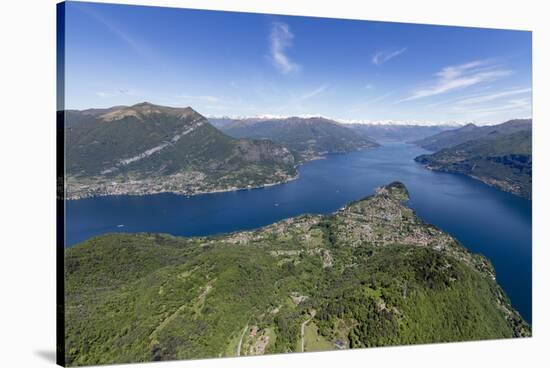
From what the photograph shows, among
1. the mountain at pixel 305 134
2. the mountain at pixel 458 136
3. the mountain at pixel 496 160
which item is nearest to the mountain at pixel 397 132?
the mountain at pixel 305 134

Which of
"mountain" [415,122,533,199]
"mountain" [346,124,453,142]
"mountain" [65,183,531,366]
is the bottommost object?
"mountain" [65,183,531,366]

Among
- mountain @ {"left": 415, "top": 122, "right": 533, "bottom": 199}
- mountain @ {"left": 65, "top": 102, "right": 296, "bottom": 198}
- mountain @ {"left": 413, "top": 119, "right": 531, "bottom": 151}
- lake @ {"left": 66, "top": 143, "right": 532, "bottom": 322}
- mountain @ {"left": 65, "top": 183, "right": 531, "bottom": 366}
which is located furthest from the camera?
mountain @ {"left": 413, "top": 119, "right": 531, "bottom": 151}

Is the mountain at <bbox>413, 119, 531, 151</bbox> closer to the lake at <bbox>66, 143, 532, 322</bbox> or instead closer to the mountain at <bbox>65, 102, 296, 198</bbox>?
the lake at <bbox>66, 143, 532, 322</bbox>

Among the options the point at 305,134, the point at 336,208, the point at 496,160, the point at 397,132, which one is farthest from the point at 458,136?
the point at 336,208

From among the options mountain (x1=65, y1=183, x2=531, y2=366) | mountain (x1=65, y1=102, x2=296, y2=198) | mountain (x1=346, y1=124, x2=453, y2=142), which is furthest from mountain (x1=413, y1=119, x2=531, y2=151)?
mountain (x1=65, y1=183, x2=531, y2=366)

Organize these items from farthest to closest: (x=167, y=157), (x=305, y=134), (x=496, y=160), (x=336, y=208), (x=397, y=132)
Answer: (x=397, y=132) < (x=305, y=134) < (x=167, y=157) < (x=496, y=160) < (x=336, y=208)

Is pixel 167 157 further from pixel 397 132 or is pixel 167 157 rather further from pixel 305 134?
pixel 397 132
